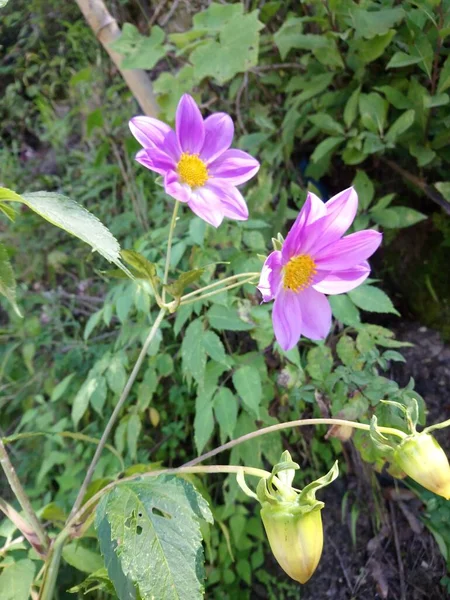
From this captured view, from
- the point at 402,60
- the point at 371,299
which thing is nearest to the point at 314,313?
the point at 371,299

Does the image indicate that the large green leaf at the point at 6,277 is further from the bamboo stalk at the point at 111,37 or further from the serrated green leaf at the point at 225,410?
the bamboo stalk at the point at 111,37

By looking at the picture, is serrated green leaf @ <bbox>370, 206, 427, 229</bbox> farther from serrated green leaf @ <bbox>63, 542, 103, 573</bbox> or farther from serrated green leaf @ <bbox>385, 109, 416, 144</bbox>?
serrated green leaf @ <bbox>63, 542, 103, 573</bbox>

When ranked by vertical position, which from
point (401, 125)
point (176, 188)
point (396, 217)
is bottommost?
point (396, 217)

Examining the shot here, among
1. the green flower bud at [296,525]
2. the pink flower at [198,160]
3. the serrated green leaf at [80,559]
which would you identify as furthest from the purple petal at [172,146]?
the serrated green leaf at [80,559]

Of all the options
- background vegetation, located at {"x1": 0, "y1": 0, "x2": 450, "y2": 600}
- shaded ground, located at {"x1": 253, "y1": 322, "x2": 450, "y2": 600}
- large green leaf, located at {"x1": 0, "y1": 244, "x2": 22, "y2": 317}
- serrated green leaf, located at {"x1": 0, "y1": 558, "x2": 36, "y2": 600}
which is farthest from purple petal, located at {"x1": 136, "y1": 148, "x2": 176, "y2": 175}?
shaded ground, located at {"x1": 253, "y1": 322, "x2": 450, "y2": 600}

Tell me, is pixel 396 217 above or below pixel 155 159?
below

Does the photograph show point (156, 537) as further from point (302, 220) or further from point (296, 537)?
point (302, 220)
